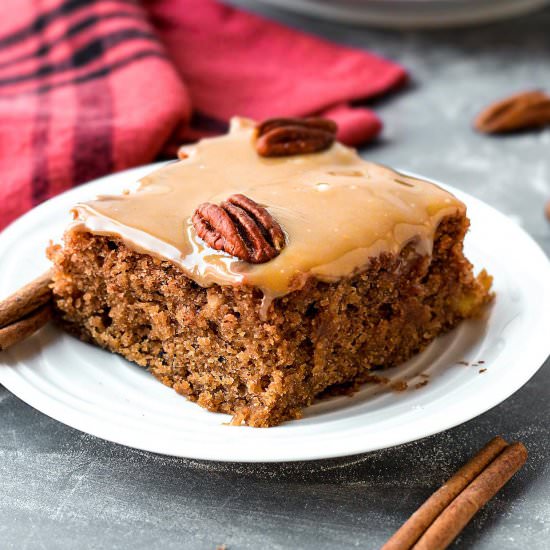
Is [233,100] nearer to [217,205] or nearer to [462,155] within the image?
[462,155]

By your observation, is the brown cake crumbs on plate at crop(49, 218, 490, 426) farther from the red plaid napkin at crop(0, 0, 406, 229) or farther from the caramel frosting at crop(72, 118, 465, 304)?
the red plaid napkin at crop(0, 0, 406, 229)

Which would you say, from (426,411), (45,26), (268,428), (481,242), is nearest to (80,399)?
(268,428)

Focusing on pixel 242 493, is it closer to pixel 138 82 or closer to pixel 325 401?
pixel 325 401

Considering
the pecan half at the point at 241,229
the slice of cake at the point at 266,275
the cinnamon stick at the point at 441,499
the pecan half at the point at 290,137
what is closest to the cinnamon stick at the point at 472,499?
the cinnamon stick at the point at 441,499

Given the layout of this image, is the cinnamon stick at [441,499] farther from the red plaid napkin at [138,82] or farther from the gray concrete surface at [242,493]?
the red plaid napkin at [138,82]

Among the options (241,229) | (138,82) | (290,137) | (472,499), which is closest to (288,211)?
(241,229)
